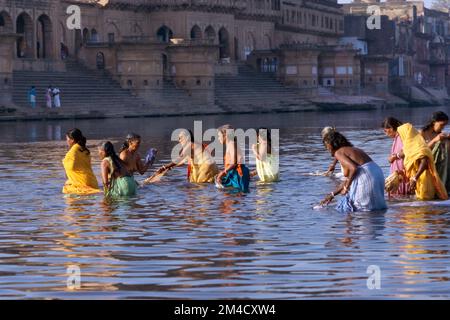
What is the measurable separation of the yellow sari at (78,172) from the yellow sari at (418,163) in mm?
4398

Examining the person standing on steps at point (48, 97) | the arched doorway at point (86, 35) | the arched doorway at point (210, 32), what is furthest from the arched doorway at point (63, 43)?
the arched doorway at point (210, 32)

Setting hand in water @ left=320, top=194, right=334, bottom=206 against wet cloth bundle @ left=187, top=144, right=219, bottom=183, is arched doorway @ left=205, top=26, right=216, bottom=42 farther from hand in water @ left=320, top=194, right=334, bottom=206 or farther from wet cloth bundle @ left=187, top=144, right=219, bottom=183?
hand in water @ left=320, top=194, right=334, bottom=206

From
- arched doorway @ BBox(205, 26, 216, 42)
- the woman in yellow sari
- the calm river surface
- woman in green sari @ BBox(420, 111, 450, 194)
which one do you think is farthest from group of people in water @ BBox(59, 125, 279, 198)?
arched doorway @ BBox(205, 26, 216, 42)

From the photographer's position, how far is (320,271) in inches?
416

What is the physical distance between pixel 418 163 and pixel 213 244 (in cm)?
451

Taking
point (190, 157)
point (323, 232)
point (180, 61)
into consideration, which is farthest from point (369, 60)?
point (323, 232)

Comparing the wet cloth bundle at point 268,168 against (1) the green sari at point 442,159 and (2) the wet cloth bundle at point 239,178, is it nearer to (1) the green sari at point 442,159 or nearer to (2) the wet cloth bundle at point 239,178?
(2) the wet cloth bundle at point 239,178

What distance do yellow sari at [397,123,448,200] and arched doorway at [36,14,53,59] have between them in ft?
145

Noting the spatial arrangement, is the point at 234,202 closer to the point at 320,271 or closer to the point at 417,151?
the point at 417,151

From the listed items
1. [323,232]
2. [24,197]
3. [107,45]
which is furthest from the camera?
[107,45]

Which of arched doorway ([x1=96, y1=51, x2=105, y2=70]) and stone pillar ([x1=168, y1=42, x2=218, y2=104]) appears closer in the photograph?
arched doorway ([x1=96, y1=51, x2=105, y2=70])

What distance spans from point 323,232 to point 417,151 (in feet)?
10.5

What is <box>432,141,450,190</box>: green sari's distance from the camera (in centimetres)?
1658

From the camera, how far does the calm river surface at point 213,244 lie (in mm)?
9836
